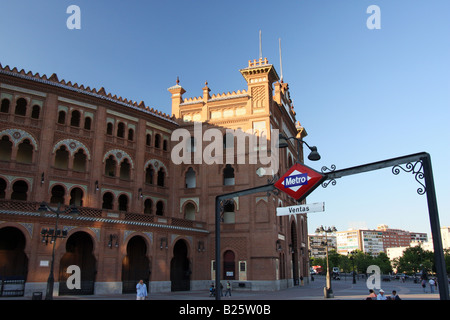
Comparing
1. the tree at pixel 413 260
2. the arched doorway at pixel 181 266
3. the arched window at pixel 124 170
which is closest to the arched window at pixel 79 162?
the arched window at pixel 124 170

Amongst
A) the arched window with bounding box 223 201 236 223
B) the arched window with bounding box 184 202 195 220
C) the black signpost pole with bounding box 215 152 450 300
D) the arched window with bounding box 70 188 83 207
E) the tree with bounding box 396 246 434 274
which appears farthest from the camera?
the tree with bounding box 396 246 434 274

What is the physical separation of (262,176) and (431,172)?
1168 inches

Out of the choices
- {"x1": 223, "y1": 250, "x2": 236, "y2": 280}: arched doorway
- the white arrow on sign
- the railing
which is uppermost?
the white arrow on sign

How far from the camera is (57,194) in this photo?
32.6 metres

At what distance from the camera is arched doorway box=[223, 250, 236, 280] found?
36531 millimetres

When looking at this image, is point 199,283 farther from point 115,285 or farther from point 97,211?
point 97,211

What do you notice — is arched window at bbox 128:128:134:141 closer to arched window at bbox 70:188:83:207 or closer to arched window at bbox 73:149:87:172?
arched window at bbox 73:149:87:172

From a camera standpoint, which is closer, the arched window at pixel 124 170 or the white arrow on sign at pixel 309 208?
the white arrow on sign at pixel 309 208

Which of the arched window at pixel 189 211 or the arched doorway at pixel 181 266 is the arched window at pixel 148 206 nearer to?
the arched window at pixel 189 211

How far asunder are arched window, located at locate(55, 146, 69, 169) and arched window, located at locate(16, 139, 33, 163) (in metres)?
2.14

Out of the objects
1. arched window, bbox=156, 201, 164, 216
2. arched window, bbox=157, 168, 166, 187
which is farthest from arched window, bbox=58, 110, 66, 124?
arched window, bbox=156, 201, 164, 216

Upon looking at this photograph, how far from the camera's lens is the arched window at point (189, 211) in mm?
40688

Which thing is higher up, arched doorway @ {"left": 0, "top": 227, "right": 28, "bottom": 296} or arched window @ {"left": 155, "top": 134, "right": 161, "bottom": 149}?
arched window @ {"left": 155, "top": 134, "right": 161, "bottom": 149}

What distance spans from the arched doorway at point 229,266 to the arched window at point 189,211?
590 centimetres
